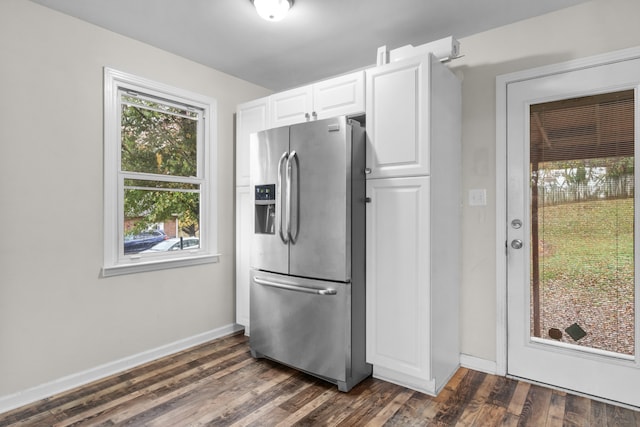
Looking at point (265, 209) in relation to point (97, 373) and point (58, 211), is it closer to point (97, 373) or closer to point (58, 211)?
point (58, 211)

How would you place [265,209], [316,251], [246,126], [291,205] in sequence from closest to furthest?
[316,251], [291,205], [265,209], [246,126]

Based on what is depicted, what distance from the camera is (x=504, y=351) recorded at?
250 centimetres

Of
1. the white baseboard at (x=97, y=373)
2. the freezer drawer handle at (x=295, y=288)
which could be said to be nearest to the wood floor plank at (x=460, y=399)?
the freezer drawer handle at (x=295, y=288)

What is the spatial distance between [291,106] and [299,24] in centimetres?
61

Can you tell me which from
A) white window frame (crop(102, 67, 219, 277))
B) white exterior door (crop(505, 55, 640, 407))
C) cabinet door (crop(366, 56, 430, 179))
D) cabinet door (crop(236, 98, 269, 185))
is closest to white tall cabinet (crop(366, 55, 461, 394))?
cabinet door (crop(366, 56, 430, 179))

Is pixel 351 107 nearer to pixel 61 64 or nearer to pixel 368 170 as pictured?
pixel 368 170

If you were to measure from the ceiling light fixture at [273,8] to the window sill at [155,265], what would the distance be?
197 cm

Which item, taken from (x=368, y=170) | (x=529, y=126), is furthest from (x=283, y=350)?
(x=529, y=126)

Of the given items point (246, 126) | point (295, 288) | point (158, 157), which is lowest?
point (295, 288)

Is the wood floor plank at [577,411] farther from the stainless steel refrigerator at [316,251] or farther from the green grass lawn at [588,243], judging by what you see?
the stainless steel refrigerator at [316,251]

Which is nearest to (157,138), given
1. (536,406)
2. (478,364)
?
(478,364)

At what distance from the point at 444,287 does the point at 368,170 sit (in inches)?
36.8

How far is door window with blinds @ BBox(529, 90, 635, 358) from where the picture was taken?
2154mm

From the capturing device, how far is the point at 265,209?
2.84 meters
